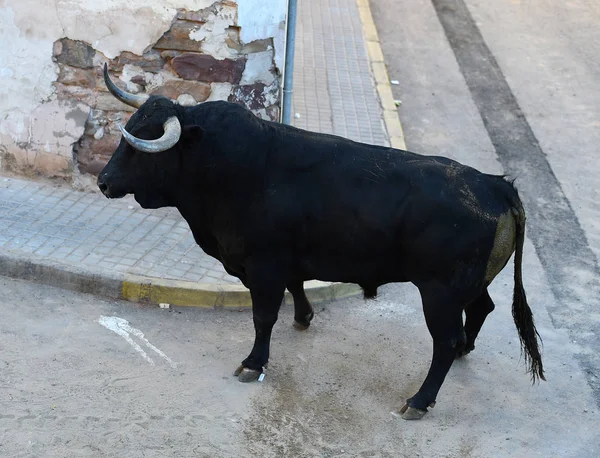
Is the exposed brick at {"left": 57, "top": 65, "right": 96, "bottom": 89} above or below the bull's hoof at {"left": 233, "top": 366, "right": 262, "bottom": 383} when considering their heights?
above

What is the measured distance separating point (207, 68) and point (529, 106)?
515 cm

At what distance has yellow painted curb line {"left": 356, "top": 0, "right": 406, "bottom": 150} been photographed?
10.3 m

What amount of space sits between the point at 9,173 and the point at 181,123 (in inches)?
131

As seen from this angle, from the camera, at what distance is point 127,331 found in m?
6.67

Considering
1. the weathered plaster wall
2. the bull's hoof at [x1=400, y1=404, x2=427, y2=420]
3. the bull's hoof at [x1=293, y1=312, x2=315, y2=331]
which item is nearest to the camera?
the bull's hoof at [x1=400, y1=404, x2=427, y2=420]

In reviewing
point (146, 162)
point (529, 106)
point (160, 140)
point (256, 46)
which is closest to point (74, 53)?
point (256, 46)

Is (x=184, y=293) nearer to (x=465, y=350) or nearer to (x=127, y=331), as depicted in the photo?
(x=127, y=331)

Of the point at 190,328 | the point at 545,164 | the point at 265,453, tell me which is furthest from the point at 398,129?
the point at 265,453

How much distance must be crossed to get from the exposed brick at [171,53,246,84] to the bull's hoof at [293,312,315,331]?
7.83ft

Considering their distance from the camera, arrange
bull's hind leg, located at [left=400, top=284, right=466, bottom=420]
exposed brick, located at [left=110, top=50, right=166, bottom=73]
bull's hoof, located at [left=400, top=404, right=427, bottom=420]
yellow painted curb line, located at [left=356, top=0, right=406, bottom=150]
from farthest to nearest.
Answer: yellow painted curb line, located at [left=356, top=0, right=406, bottom=150] → exposed brick, located at [left=110, top=50, right=166, bottom=73] → bull's hoof, located at [left=400, top=404, right=427, bottom=420] → bull's hind leg, located at [left=400, top=284, right=466, bottom=420]

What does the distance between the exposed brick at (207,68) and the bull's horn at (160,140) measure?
2.50 meters

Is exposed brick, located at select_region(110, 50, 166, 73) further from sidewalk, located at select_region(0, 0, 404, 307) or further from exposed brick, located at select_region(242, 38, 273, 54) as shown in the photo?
sidewalk, located at select_region(0, 0, 404, 307)

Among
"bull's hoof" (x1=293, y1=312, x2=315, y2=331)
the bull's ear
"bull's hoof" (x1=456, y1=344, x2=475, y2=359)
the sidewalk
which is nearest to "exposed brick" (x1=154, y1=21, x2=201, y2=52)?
the sidewalk

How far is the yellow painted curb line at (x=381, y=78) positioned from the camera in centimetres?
1027
